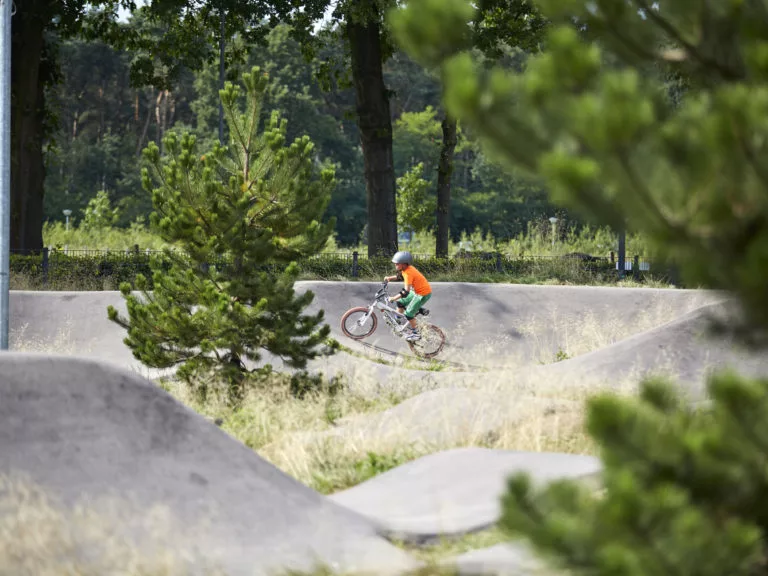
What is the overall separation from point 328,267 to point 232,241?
1053 centimetres

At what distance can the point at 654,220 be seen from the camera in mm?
3018

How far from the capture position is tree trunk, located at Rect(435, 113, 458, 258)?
25367 millimetres

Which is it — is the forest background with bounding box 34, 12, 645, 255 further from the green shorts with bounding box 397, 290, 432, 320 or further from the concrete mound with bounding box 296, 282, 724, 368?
the green shorts with bounding box 397, 290, 432, 320

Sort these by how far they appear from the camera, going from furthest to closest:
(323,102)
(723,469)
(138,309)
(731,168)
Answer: (323,102) < (138,309) < (723,469) < (731,168)

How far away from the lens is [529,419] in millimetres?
8805

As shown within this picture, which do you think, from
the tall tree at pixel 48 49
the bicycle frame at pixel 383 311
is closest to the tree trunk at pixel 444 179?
the tall tree at pixel 48 49

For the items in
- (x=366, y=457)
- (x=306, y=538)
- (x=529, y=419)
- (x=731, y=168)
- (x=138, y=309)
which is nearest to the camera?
(x=731, y=168)

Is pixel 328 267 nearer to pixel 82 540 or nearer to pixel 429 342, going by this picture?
pixel 429 342

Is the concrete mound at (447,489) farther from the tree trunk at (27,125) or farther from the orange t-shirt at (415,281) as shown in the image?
the tree trunk at (27,125)

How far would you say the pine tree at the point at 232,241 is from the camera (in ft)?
35.6

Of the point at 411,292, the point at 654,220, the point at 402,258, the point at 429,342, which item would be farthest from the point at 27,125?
the point at 654,220

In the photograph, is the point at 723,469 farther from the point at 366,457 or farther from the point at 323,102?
the point at 323,102

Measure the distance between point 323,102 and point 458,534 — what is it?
5825cm

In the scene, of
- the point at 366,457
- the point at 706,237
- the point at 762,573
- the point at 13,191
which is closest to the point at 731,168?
the point at 706,237
